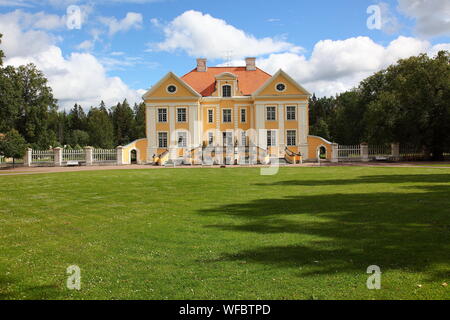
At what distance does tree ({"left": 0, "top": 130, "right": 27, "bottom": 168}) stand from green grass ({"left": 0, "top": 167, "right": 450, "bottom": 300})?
83.9ft

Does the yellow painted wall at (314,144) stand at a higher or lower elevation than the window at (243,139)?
lower

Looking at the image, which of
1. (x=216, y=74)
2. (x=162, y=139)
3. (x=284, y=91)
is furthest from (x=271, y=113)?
(x=162, y=139)

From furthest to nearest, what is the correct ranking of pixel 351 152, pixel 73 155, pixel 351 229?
pixel 73 155 < pixel 351 152 < pixel 351 229

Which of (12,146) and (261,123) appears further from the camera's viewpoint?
(261,123)

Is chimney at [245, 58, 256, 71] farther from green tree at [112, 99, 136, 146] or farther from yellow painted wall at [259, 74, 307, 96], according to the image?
green tree at [112, 99, 136, 146]

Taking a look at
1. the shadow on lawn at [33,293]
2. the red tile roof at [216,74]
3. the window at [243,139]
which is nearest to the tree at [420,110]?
the window at [243,139]

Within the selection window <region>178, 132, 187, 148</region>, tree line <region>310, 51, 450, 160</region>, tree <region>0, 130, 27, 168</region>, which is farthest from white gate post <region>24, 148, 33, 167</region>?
tree line <region>310, 51, 450, 160</region>

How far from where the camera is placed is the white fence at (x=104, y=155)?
38.1 m

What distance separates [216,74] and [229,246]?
39.5 m

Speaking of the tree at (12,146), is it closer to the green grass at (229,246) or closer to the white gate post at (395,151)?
the green grass at (229,246)

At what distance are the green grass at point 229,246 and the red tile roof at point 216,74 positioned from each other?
31.4 meters

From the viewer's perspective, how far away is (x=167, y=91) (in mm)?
39938

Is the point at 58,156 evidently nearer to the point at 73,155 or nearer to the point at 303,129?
the point at 73,155
